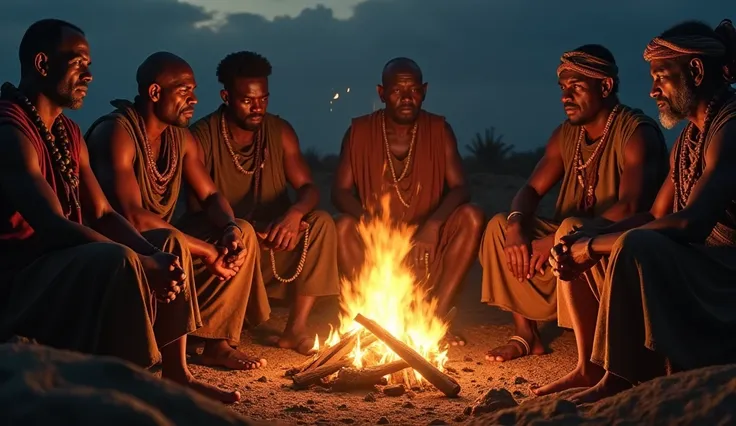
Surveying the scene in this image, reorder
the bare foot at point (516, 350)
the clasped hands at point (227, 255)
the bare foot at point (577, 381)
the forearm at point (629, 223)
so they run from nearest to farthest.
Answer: the bare foot at point (577, 381), the forearm at point (629, 223), the clasped hands at point (227, 255), the bare foot at point (516, 350)

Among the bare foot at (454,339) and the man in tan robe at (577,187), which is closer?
the man in tan robe at (577,187)

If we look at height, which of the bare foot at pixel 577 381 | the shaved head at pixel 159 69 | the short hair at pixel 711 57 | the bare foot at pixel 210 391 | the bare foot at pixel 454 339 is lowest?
the bare foot at pixel 454 339

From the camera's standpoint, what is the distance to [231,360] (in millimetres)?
6797

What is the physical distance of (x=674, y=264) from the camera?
16.6 feet

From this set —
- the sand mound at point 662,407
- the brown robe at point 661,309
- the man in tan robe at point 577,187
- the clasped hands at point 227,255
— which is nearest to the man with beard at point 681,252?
the brown robe at point 661,309

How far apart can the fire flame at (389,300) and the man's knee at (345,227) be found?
0.08 meters

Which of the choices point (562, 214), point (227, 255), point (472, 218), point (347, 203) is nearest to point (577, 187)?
point (562, 214)

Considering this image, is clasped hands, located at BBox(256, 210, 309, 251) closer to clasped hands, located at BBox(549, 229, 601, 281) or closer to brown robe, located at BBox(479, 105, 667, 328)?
brown robe, located at BBox(479, 105, 667, 328)

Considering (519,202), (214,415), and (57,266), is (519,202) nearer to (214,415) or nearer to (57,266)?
(57,266)

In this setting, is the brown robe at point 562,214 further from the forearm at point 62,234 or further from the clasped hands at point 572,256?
the forearm at point 62,234

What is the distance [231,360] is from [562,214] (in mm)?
2674

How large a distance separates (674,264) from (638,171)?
5.84ft

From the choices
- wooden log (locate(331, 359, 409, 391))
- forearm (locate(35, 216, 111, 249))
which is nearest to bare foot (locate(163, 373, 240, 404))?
wooden log (locate(331, 359, 409, 391))

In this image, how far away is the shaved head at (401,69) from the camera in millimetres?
8062
